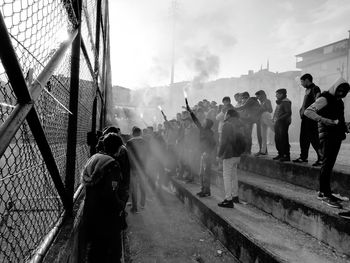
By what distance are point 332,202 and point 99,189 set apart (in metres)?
3.09

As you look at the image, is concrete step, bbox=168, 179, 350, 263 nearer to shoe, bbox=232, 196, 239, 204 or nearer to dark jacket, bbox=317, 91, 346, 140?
shoe, bbox=232, 196, 239, 204

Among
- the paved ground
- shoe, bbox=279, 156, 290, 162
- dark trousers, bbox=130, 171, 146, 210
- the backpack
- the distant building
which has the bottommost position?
the paved ground

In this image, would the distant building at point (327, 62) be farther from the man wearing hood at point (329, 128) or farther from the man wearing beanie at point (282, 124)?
the man wearing hood at point (329, 128)

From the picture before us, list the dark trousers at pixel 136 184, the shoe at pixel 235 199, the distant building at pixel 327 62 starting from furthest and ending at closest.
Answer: the distant building at pixel 327 62, the dark trousers at pixel 136 184, the shoe at pixel 235 199

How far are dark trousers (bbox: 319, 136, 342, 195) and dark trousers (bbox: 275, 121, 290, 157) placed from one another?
86.1 inches

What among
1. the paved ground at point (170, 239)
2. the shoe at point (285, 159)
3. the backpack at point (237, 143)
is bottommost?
the paved ground at point (170, 239)

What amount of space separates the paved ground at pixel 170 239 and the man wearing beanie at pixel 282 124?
8.16ft

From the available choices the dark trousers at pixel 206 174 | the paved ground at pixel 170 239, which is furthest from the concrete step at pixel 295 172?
the paved ground at pixel 170 239

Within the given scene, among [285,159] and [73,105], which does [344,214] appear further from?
[73,105]

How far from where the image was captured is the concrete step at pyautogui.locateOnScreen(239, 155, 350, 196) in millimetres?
4262

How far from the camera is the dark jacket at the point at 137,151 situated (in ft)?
22.4

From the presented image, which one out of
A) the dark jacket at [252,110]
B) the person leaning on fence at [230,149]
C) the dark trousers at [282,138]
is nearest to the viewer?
the person leaning on fence at [230,149]

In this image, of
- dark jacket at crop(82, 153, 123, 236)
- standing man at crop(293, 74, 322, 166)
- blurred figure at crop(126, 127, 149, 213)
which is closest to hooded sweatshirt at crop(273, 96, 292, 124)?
standing man at crop(293, 74, 322, 166)

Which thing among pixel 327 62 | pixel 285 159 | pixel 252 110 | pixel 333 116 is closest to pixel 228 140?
pixel 285 159
